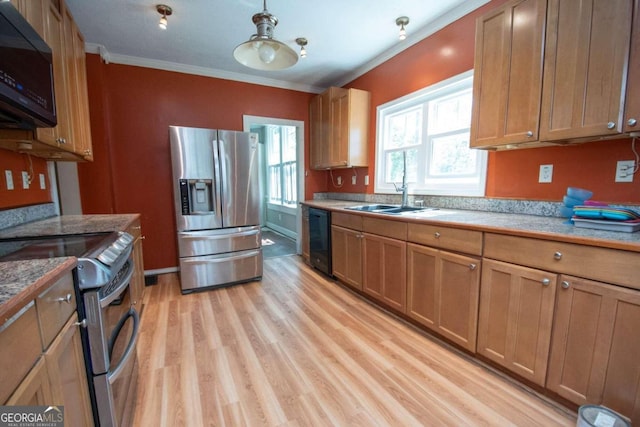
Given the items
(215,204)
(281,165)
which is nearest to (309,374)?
(215,204)

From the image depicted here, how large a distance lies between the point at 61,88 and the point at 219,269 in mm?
1945

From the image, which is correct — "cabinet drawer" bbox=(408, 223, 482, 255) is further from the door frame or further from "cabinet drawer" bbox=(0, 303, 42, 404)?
the door frame

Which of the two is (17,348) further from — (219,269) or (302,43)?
(302,43)

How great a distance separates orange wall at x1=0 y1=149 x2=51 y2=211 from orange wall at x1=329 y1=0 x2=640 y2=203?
3217 mm

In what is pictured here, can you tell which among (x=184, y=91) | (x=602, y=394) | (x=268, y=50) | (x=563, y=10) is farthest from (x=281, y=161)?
(x=602, y=394)

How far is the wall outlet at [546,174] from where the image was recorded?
5.94 ft

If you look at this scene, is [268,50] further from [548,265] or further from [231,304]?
[231,304]

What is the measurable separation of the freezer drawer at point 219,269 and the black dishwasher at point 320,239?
705mm

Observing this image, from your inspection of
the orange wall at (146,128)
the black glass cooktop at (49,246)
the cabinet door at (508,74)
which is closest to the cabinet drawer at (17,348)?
the black glass cooktop at (49,246)

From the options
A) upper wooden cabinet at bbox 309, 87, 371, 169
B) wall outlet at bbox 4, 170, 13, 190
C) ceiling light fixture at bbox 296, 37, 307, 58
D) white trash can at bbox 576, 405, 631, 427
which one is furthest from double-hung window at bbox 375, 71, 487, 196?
wall outlet at bbox 4, 170, 13, 190

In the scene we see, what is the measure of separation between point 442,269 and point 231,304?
1.91m

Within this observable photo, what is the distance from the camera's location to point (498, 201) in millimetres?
2088

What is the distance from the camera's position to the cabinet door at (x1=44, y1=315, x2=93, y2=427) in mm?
757

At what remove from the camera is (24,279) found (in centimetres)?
69
